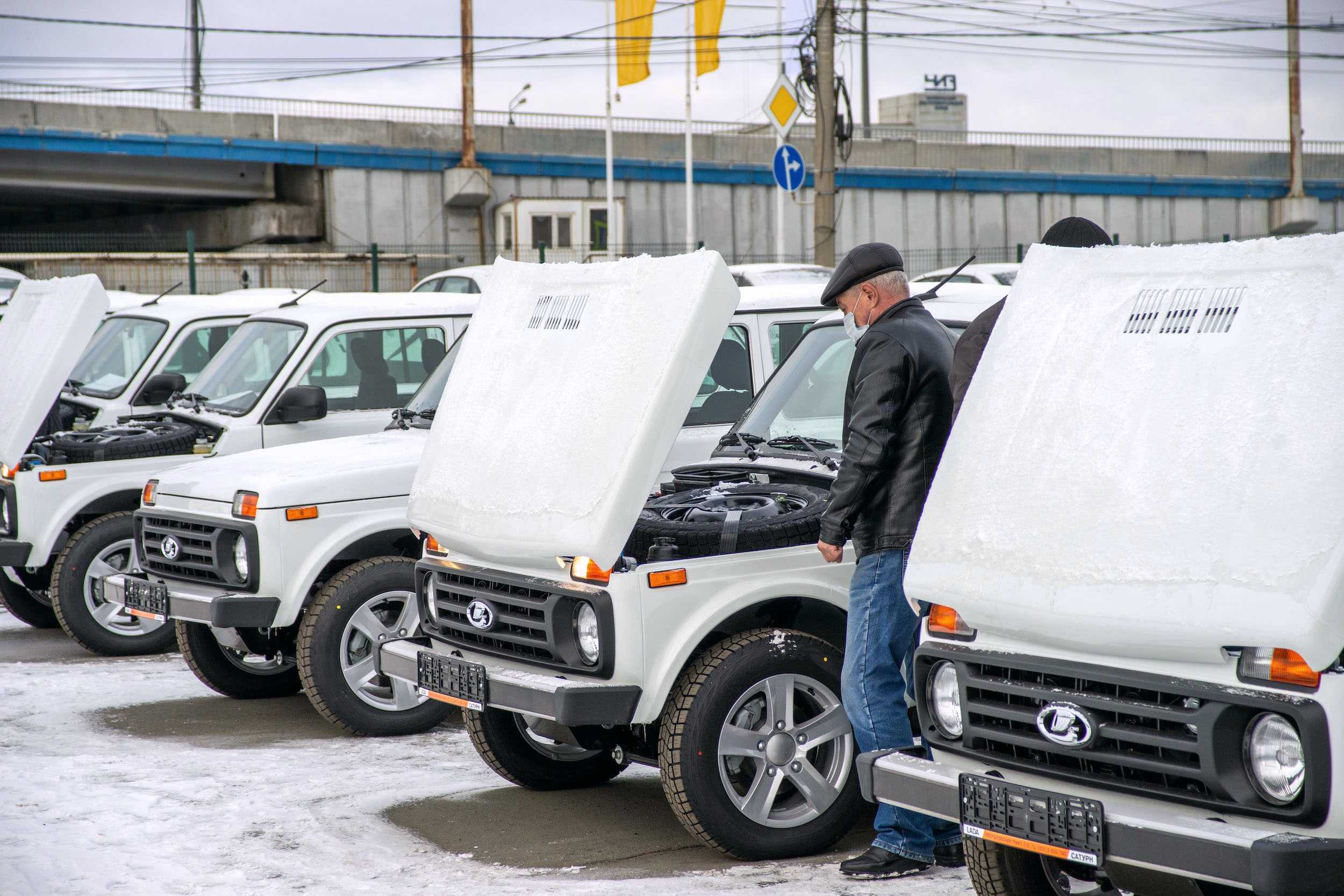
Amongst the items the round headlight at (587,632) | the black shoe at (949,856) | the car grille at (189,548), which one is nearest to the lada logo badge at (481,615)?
the round headlight at (587,632)

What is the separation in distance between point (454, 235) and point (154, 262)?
40.4ft

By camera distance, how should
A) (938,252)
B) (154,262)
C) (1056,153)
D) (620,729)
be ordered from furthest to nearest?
(1056,153) → (938,252) → (154,262) → (620,729)

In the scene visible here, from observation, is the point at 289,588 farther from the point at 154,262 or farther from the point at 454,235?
the point at 454,235

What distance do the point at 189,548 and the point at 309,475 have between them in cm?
77

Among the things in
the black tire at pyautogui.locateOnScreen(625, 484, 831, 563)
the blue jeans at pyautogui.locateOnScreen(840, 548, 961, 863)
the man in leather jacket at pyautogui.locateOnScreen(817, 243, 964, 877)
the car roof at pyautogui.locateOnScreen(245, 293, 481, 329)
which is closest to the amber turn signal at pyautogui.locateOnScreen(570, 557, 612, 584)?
the black tire at pyautogui.locateOnScreen(625, 484, 831, 563)

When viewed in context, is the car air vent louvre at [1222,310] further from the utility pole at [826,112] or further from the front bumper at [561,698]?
the utility pole at [826,112]

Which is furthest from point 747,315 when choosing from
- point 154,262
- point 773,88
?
point 154,262

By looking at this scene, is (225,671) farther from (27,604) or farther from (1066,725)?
(1066,725)

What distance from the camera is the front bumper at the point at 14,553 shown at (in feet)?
29.1

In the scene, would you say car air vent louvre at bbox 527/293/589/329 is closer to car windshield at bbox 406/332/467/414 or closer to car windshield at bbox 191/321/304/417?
car windshield at bbox 406/332/467/414

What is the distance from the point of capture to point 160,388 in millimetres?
10008

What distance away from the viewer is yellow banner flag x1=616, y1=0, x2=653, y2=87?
30.2 m

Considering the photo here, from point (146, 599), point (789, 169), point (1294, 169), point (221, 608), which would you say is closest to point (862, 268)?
point (221, 608)

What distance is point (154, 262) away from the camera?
95.0ft
